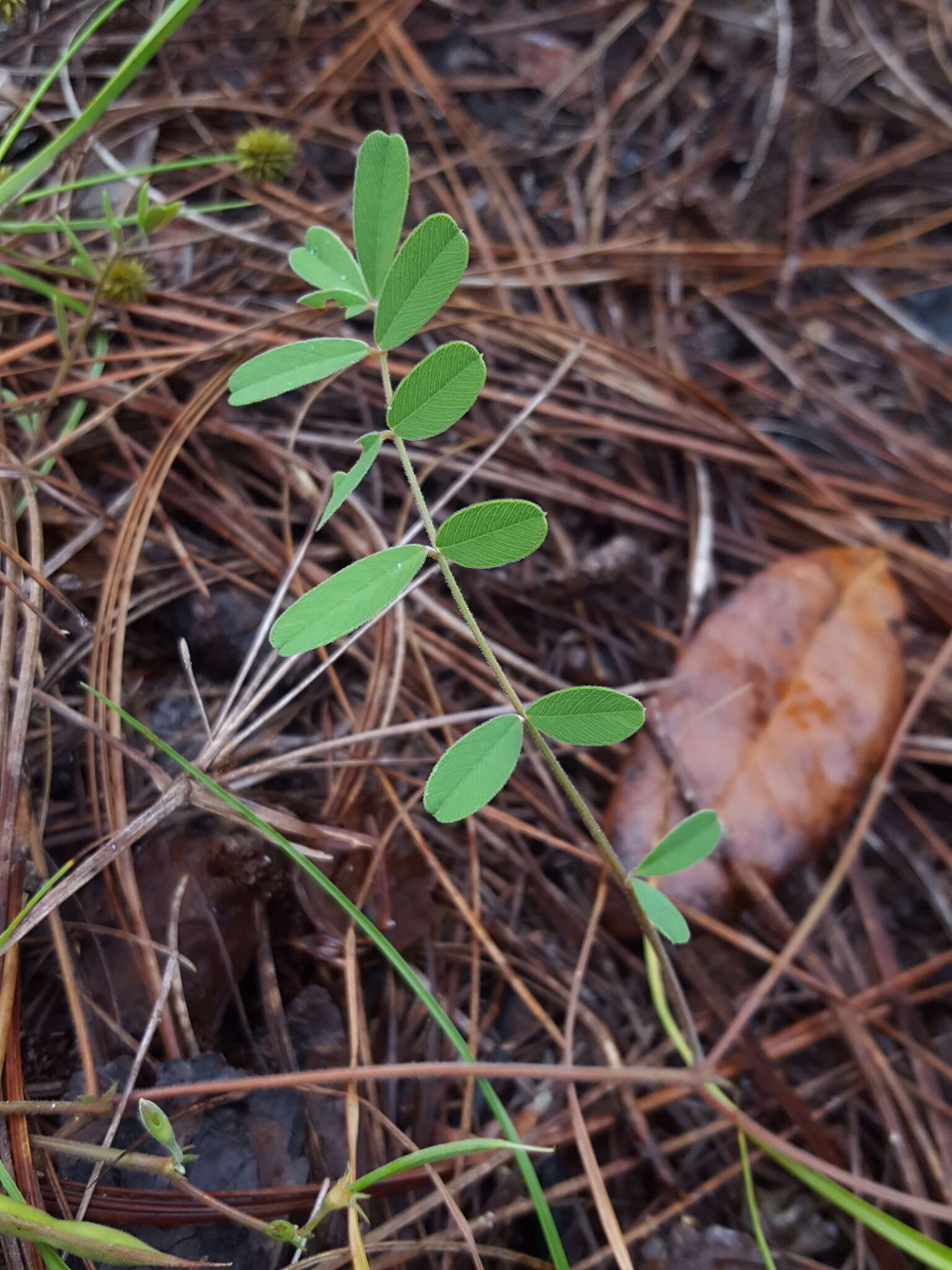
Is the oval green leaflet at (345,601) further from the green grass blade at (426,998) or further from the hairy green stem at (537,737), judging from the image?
the green grass blade at (426,998)

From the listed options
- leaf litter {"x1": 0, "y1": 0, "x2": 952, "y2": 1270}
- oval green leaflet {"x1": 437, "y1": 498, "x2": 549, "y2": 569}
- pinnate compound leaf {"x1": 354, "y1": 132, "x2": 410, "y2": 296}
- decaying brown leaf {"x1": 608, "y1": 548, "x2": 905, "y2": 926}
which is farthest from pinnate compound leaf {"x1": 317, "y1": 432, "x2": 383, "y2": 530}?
decaying brown leaf {"x1": 608, "y1": 548, "x2": 905, "y2": 926}

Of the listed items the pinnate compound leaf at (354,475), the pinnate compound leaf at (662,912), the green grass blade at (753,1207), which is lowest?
the green grass blade at (753,1207)

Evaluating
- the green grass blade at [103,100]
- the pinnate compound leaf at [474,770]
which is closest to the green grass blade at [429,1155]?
the pinnate compound leaf at [474,770]

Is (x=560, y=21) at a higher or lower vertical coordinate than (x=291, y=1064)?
higher

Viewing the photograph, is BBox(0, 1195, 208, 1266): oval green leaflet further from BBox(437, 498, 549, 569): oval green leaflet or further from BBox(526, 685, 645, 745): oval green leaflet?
BBox(437, 498, 549, 569): oval green leaflet

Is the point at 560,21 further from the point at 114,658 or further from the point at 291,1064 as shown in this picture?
the point at 291,1064

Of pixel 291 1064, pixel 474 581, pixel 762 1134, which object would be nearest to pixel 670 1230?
pixel 762 1134
